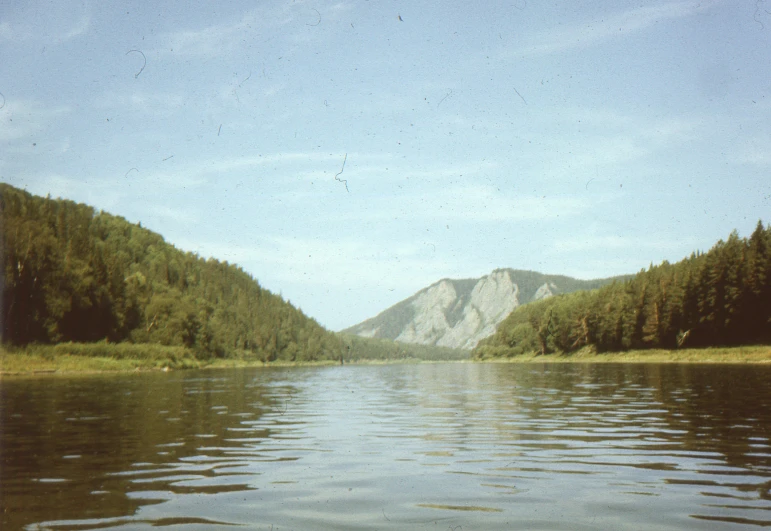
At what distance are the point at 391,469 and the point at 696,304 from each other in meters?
124

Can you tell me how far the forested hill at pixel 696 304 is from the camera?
369ft

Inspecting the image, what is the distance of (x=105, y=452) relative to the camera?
690 inches

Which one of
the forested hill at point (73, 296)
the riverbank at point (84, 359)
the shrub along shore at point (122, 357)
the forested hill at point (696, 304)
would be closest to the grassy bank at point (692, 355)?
the shrub along shore at point (122, 357)

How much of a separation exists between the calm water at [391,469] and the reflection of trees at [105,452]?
0.07m

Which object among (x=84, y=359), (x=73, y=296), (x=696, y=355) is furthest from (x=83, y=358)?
(x=696, y=355)

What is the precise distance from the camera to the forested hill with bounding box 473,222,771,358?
4432 inches

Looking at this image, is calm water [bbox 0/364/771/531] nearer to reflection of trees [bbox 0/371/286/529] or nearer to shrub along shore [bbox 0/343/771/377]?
reflection of trees [bbox 0/371/286/529]

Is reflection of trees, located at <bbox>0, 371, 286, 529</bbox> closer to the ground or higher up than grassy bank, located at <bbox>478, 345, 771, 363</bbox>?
higher up

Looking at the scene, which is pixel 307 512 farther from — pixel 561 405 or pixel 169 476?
pixel 561 405

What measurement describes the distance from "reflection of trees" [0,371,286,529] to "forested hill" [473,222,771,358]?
10264 centimetres

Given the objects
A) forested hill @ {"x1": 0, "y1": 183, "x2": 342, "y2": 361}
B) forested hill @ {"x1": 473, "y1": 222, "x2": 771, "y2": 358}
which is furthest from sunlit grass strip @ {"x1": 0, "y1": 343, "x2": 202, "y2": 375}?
forested hill @ {"x1": 473, "y1": 222, "x2": 771, "y2": 358}

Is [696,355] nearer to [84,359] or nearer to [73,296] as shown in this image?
[84,359]

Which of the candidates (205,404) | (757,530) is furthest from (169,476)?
(205,404)

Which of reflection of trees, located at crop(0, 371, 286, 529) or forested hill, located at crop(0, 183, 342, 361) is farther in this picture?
forested hill, located at crop(0, 183, 342, 361)
